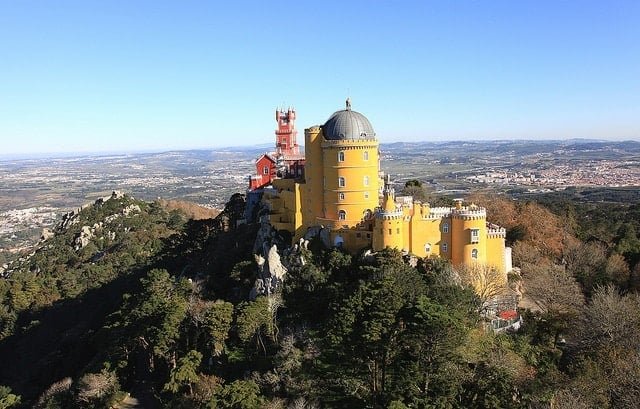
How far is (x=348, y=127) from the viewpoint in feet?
131

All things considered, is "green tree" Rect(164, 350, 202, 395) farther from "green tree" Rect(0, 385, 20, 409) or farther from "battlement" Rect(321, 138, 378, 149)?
"battlement" Rect(321, 138, 378, 149)

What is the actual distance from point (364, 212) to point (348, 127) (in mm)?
6483

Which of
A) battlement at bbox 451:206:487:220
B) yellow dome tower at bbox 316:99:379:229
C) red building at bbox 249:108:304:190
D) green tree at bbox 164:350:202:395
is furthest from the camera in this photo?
red building at bbox 249:108:304:190

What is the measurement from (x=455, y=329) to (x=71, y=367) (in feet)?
117

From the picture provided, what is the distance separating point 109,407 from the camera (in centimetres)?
3488

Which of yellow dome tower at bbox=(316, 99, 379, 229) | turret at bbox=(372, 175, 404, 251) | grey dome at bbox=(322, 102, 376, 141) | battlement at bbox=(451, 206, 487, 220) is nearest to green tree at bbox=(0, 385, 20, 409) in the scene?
yellow dome tower at bbox=(316, 99, 379, 229)

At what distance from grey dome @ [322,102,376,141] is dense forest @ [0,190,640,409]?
8.91 metres

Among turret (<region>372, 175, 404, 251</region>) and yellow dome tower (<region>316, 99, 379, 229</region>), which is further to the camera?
yellow dome tower (<region>316, 99, 379, 229</region>)

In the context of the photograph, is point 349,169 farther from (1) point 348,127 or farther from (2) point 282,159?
(2) point 282,159

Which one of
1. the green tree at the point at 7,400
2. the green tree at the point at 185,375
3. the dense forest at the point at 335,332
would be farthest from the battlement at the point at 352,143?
the green tree at the point at 7,400

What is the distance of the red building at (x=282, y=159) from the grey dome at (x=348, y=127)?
1005 centimetres

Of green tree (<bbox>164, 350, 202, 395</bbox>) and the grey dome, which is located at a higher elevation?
the grey dome

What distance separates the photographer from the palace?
37688 mm

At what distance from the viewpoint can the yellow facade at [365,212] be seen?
1483 inches
